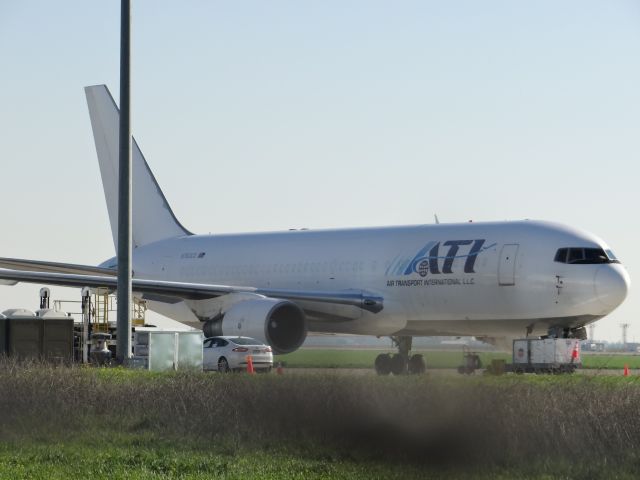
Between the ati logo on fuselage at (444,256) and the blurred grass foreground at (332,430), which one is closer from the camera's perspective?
the blurred grass foreground at (332,430)

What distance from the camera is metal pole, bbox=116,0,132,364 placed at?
2523 centimetres

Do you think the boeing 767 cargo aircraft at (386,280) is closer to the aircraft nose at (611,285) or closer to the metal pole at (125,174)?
the aircraft nose at (611,285)

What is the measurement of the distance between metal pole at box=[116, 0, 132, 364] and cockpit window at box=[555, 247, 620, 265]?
14496 millimetres

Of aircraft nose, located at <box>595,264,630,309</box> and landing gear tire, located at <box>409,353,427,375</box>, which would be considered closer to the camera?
landing gear tire, located at <box>409,353,427,375</box>

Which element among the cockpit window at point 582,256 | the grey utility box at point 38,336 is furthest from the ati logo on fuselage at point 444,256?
the grey utility box at point 38,336

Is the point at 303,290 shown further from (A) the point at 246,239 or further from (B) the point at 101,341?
(B) the point at 101,341

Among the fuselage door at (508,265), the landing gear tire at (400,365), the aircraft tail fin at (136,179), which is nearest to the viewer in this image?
the landing gear tire at (400,365)

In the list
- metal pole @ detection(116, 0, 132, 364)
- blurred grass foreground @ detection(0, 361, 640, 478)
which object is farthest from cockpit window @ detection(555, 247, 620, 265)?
metal pole @ detection(116, 0, 132, 364)

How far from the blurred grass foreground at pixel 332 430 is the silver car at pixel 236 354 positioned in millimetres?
13854

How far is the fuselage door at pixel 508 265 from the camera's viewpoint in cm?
3538

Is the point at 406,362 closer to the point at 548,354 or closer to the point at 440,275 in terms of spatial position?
the point at 548,354

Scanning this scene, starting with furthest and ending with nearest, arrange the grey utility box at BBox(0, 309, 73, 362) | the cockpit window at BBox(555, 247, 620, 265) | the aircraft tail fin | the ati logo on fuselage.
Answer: the aircraft tail fin, the ati logo on fuselage, the cockpit window at BBox(555, 247, 620, 265), the grey utility box at BBox(0, 309, 73, 362)

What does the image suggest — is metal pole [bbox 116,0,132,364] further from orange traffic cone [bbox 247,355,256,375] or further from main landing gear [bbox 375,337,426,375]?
orange traffic cone [bbox 247,355,256,375]

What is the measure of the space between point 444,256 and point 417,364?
64.0 feet
